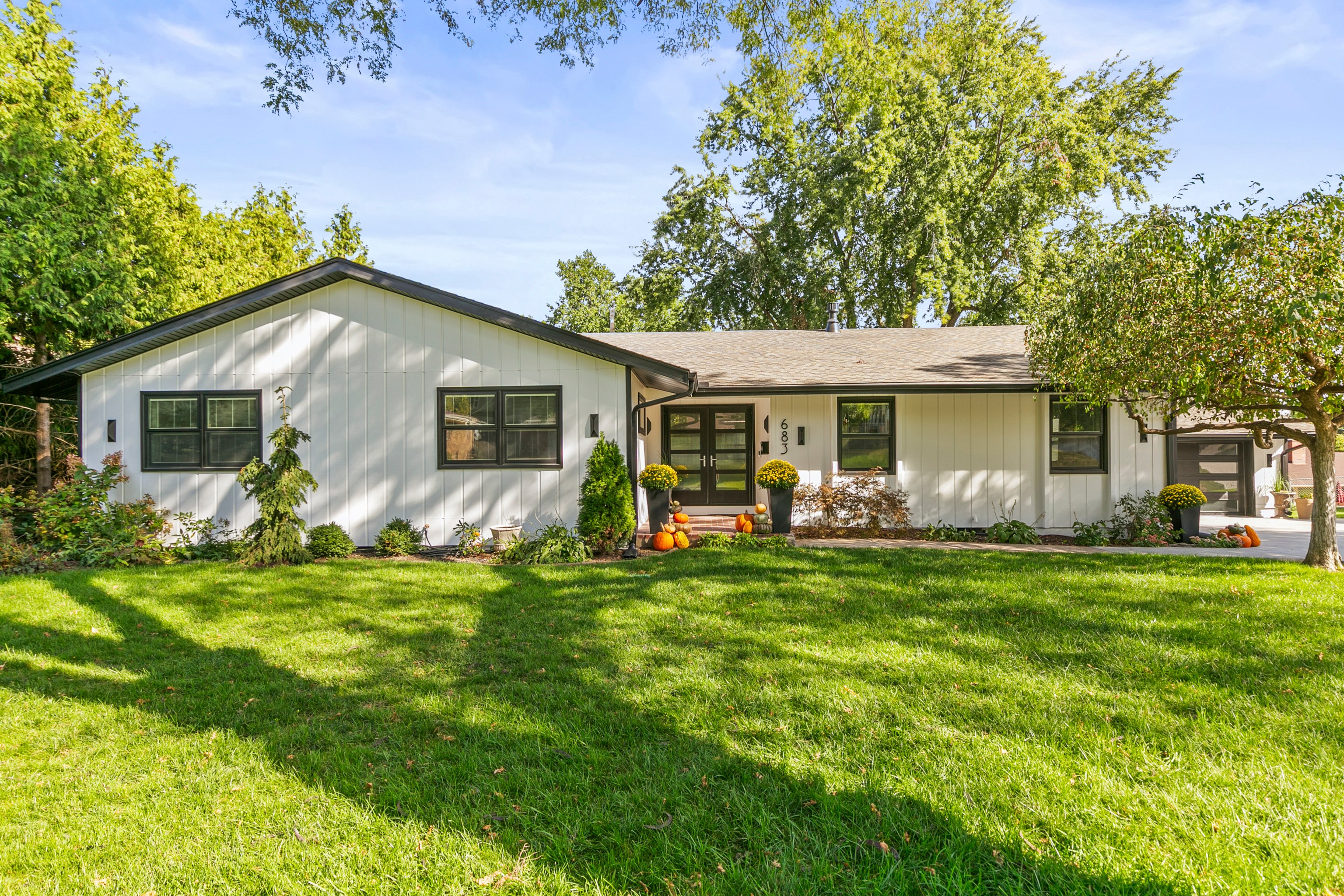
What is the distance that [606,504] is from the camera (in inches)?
348

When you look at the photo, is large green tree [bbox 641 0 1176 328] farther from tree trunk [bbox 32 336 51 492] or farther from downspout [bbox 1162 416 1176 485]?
tree trunk [bbox 32 336 51 492]

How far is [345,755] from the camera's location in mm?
3176

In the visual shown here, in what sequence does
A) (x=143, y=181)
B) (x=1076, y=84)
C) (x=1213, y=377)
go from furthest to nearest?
(x=1076, y=84) < (x=143, y=181) < (x=1213, y=377)

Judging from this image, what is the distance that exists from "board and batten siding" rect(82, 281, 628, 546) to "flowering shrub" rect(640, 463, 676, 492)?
1093mm

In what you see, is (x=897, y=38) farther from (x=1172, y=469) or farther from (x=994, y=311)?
(x=994, y=311)

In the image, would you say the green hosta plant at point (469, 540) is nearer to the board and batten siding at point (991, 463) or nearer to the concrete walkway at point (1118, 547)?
the concrete walkway at point (1118, 547)

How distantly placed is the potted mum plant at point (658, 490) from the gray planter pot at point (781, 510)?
1.59 m

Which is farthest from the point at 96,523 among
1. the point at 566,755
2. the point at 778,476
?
the point at 778,476

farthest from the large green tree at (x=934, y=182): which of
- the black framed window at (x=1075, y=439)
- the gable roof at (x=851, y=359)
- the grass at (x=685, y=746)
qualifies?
the grass at (x=685, y=746)

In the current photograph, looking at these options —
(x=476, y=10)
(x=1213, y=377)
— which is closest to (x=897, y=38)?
(x=476, y=10)

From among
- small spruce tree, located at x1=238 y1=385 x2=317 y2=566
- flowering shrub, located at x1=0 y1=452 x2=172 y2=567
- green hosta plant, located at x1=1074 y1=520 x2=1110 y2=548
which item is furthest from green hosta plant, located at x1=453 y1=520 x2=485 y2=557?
green hosta plant, located at x1=1074 y1=520 x2=1110 y2=548

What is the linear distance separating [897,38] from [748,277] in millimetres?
14871

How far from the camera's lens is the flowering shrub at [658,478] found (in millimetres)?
9953

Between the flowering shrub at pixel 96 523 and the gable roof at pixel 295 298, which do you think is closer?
the flowering shrub at pixel 96 523
